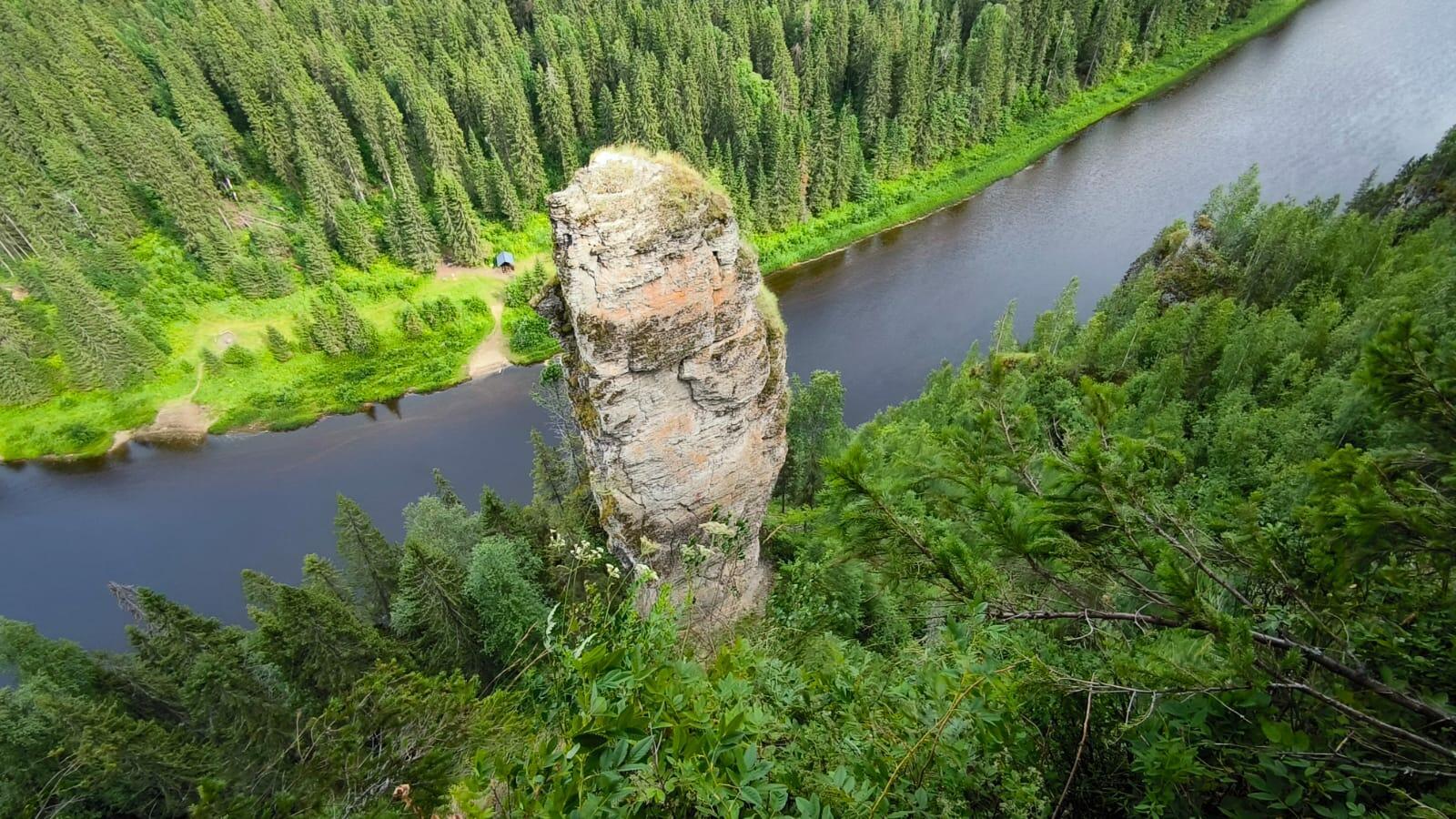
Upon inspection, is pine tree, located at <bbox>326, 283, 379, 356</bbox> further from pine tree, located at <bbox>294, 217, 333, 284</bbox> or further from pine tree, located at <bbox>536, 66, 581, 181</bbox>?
pine tree, located at <bbox>536, 66, 581, 181</bbox>

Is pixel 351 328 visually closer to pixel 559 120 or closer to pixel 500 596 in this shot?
pixel 559 120

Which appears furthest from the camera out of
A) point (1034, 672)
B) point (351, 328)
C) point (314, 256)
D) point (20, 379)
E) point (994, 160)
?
point (994, 160)

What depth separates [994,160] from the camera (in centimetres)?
5728

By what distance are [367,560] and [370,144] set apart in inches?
1630

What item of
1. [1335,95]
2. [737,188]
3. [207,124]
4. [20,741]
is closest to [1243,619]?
[20,741]

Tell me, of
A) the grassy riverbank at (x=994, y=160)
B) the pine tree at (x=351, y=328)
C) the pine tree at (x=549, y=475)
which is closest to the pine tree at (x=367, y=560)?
the pine tree at (x=549, y=475)

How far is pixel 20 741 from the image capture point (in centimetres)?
1852

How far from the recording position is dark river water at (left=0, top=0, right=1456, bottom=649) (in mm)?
35062

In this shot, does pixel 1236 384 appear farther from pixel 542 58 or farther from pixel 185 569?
pixel 542 58

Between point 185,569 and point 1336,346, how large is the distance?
48.4 m

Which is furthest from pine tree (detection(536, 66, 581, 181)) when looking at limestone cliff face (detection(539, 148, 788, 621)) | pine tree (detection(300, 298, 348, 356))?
limestone cliff face (detection(539, 148, 788, 621))

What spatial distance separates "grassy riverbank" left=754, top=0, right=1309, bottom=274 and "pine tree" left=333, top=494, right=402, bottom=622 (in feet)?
104

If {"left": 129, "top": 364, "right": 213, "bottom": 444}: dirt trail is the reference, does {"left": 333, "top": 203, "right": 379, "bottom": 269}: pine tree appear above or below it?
above

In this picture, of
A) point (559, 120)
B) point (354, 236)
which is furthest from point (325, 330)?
point (559, 120)
